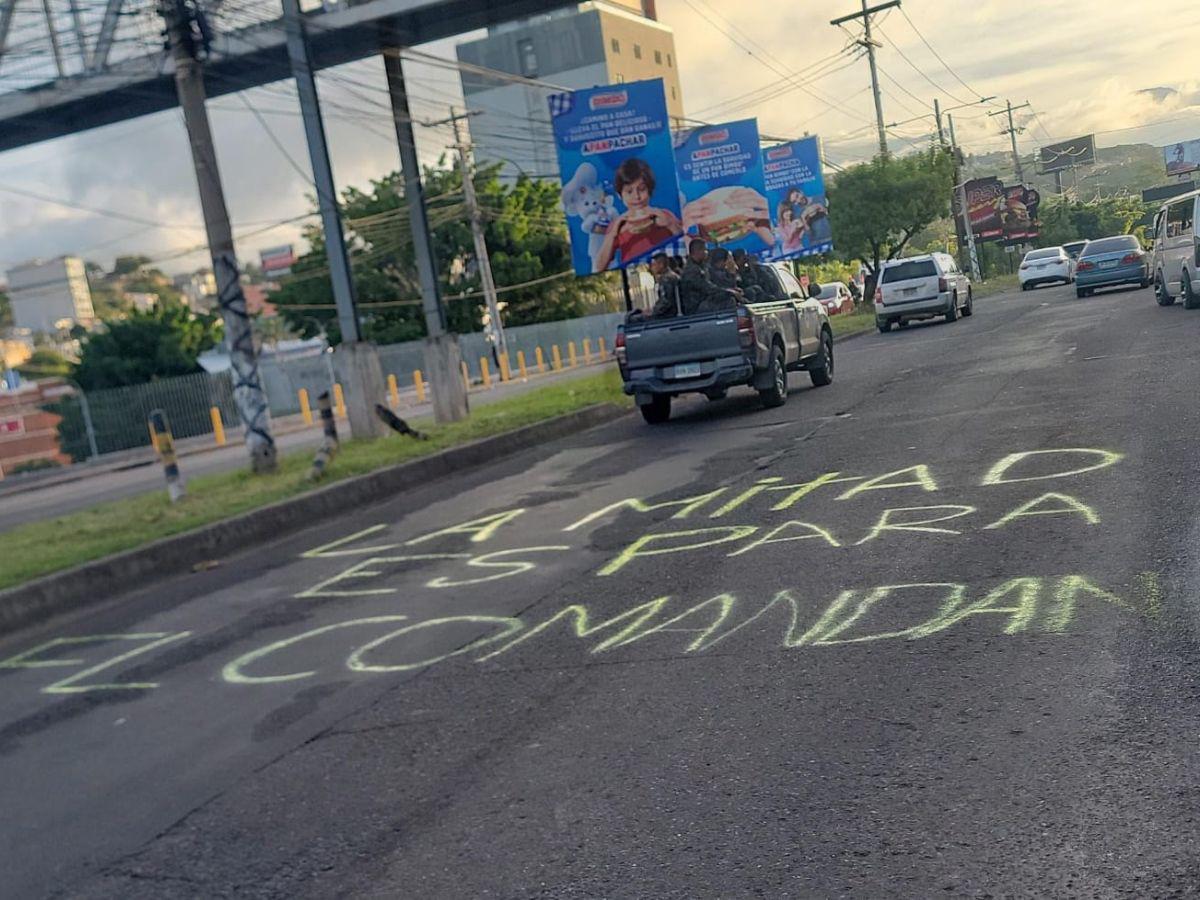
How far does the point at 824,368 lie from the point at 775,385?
294cm

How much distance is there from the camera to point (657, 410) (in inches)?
666

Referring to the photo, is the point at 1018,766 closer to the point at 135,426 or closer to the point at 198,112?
the point at 198,112

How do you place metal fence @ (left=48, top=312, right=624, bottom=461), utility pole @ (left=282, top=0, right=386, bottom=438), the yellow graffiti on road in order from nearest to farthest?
1. the yellow graffiti on road
2. utility pole @ (left=282, top=0, right=386, bottom=438)
3. metal fence @ (left=48, top=312, right=624, bottom=461)

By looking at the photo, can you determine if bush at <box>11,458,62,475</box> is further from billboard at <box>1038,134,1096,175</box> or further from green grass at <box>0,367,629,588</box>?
billboard at <box>1038,134,1096,175</box>

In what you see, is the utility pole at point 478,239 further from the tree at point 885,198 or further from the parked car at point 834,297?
the tree at point 885,198

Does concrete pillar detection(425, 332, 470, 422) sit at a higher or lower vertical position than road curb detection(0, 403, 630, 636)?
higher

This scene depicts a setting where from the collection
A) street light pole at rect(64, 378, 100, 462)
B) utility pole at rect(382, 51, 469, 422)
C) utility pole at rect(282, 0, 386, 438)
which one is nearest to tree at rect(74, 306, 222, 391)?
street light pole at rect(64, 378, 100, 462)

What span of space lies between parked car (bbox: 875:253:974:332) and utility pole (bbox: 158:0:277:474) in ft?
71.5

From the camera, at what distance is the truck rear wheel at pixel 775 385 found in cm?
1659

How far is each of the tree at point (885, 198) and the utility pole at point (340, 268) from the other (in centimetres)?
4258

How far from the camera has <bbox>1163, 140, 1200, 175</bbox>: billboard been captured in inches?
5310

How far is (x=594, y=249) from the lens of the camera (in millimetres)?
25031

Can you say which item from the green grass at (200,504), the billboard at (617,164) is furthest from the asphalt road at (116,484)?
the billboard at (617,164)

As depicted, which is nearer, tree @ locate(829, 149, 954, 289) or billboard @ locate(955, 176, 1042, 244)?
tree @ locate(829, 149, 954, 289)
